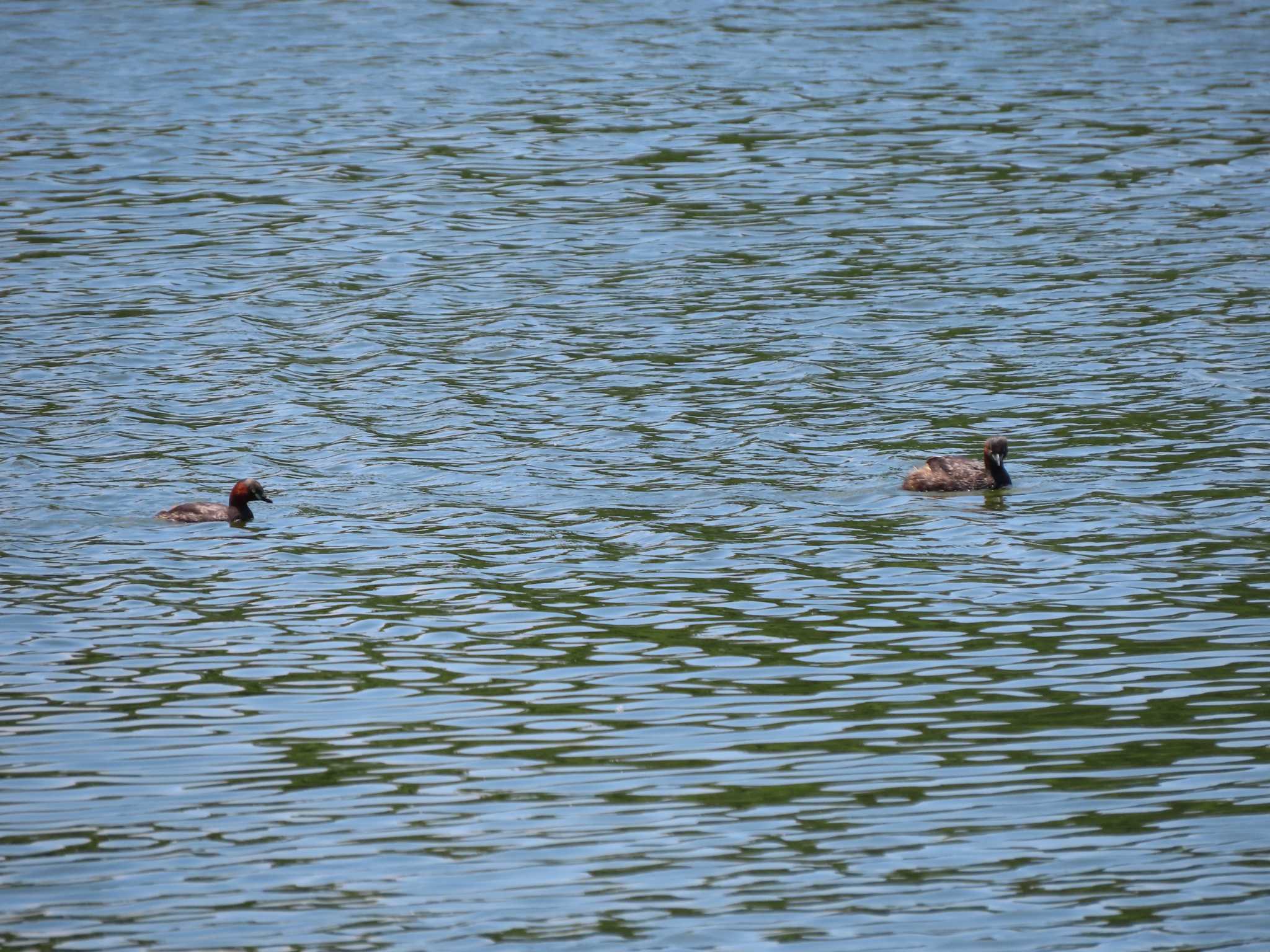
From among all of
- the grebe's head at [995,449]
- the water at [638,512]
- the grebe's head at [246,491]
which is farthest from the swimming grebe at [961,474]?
the grebe's head at [246,491]

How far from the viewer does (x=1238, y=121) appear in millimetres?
31000

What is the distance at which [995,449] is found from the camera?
1683 centimetres

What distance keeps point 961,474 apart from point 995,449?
1.45 ft

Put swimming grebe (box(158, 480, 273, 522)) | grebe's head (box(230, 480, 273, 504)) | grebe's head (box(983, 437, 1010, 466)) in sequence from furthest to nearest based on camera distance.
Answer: grebe's head (box(983, 437, 1010, 466))
grebe's head (box(230, 480, 273, 504))
swimming grebe (box(158, 480, 273, 522))

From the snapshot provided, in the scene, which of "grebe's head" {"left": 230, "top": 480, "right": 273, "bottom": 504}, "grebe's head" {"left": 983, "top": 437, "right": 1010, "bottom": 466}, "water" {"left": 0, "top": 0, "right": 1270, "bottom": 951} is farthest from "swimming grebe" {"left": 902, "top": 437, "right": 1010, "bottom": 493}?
"grebe's head" {"left": 230, "top": 480, "right": 273, "bottom": 504}

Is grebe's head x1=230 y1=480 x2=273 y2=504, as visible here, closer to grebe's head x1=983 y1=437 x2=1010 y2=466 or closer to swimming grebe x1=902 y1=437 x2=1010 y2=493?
swimming grebe x1=902 y1=437 x2=1010 y2=493

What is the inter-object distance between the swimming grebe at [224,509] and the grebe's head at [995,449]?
21.1 feet

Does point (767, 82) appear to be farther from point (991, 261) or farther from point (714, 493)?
point (714, 493)

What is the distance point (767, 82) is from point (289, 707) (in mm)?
25012

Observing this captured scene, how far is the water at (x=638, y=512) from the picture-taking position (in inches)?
394

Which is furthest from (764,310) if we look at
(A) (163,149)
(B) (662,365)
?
(A) (163,149)

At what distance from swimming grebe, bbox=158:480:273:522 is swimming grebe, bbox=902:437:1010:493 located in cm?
582

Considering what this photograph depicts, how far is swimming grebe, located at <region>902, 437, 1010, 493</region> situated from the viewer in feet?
54.6

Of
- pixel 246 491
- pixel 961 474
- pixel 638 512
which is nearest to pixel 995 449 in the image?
pixel 961 474
